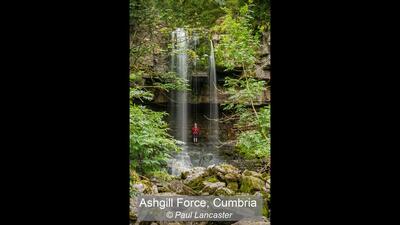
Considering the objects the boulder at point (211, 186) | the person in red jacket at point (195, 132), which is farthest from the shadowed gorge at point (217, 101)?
the person in red jacket at point (195, 132)

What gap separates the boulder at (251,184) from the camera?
659 centimetres

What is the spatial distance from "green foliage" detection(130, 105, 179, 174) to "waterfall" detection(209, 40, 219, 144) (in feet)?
9.25

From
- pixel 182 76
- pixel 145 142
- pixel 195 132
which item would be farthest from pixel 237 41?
pixel 195 132

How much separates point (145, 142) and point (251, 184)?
2.43 metres

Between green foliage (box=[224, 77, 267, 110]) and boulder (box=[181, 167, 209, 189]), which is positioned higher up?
green foliage (box=[224, 77, 267, 110])

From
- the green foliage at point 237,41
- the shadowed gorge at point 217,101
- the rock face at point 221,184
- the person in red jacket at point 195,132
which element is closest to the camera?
the shadowed gorge at point 217,101

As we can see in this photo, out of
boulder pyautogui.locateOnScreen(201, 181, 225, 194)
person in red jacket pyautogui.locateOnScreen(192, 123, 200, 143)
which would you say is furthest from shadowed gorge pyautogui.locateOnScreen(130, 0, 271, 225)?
person in red jacket pyautogui.locateOnScreen(192, 123, 200, 143)

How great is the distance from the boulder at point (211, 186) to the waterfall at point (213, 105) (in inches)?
73.2

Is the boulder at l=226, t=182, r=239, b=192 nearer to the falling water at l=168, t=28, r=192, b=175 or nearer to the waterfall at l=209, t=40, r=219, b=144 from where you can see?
the falling water at l=168, t=28, r=192, b=175

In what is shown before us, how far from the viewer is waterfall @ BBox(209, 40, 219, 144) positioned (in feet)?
28.5

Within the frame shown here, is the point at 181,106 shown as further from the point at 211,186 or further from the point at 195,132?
the point at 211,186

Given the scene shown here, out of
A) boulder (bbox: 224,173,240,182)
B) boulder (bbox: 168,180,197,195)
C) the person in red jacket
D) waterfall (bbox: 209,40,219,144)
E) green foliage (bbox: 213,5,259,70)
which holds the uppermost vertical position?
green foliage (bbox: 213,5,259,70)

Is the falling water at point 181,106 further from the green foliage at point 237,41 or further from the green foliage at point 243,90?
the green foliage at point 243,90
